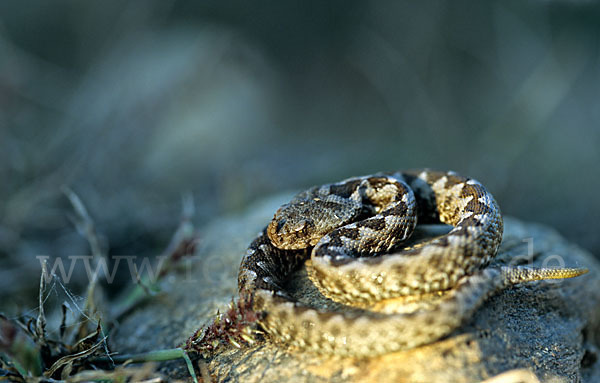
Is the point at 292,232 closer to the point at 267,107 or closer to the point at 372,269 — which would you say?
the point at 372,269

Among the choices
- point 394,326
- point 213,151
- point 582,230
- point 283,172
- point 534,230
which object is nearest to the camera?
point 394,326

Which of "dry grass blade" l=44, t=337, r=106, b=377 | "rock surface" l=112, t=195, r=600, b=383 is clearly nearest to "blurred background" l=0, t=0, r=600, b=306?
"rock surface" l=112, t=195, r=600, b=383

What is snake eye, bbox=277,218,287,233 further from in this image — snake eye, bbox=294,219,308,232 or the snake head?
snake eye, bbox=294,219,308,232

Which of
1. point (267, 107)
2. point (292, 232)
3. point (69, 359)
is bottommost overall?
point (69, 359)

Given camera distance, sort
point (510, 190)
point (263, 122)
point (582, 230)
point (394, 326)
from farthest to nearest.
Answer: point (263, 122) → point (510, 190) → point (582, 230) → point (394, 326)

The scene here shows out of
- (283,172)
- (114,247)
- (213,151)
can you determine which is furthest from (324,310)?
(213,151)

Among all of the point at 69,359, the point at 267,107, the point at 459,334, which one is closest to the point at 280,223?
the point at 459,334

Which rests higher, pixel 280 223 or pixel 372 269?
pixel 372 269

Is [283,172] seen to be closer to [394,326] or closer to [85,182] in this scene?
[85,182]
